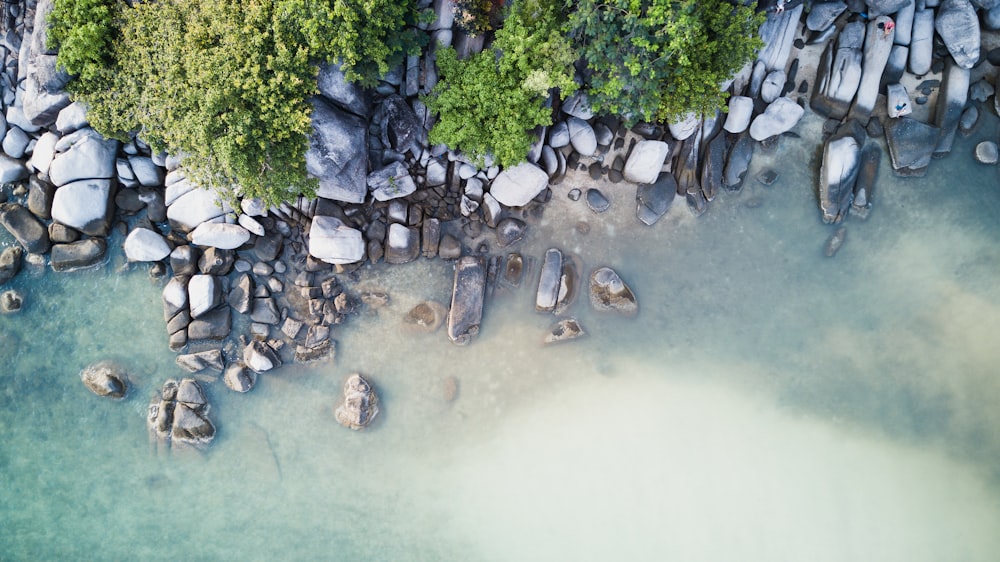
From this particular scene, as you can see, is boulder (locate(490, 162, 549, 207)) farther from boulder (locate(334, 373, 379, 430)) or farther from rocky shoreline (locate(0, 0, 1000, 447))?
boulder (locate(334, 373, 379, 430))

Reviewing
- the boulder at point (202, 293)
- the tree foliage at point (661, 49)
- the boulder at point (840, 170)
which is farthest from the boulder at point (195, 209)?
the boulder at point (840, 170)

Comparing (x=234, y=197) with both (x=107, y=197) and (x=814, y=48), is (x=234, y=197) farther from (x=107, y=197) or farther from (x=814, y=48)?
(x=814, y=48)

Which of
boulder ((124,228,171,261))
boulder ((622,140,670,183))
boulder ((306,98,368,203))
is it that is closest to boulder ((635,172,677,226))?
boulder ((622,140,670,183))

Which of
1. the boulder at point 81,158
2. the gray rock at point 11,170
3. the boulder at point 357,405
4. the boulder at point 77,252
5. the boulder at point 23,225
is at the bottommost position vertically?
the boulder at point 357,405

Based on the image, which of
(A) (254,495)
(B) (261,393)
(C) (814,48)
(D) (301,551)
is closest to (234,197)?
(B) (261,393)

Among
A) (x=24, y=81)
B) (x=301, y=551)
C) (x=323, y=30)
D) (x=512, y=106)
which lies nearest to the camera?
(x=323, y=30)

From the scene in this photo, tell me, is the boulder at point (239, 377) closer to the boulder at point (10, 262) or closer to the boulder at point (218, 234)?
the boulder at point (218, 234)
